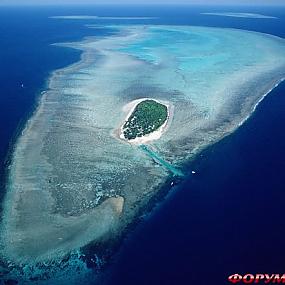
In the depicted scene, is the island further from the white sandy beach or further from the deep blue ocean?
the deep blue ocean

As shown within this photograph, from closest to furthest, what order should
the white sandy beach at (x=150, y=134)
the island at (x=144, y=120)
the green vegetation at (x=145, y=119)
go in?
the white sandy beach at (x=150, y=134) < the island at (x=144, y=120) < the green vegetation at (x=145, y=119)

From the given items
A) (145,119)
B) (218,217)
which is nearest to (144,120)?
(145,119)

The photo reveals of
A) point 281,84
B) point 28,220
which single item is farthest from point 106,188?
point 281,84

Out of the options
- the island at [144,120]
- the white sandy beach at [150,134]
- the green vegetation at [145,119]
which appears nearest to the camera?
the white sandy beach at [150,134]

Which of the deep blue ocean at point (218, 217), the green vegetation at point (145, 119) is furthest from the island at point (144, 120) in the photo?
the deep blue ocean at point (218, 217)

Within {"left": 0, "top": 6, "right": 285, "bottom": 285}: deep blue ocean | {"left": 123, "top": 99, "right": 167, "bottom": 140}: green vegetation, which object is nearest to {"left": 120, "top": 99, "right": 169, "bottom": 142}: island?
{"left": 123, "top": 99, "right": 167, "bottom": 140}: green vegetation

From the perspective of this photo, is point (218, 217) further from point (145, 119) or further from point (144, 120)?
point (145, 119)

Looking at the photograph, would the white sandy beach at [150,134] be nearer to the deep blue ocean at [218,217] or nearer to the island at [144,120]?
the island at [144,120]
